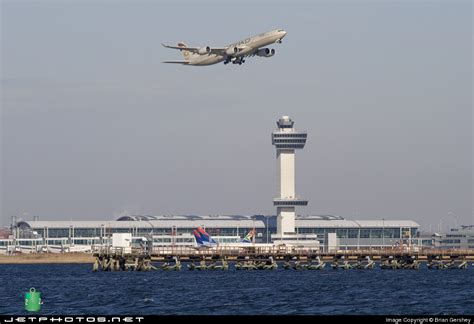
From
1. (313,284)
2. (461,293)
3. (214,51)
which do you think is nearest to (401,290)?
(461,293)

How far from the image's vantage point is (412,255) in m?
182

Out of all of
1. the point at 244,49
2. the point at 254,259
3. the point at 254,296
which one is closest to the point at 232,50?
the point at 244,49

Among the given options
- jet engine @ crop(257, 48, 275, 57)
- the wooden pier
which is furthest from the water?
the wooden pier

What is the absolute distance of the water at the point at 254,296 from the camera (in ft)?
277

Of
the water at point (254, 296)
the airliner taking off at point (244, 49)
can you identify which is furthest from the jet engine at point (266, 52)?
the water at point (254, 296)

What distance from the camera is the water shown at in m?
84.4

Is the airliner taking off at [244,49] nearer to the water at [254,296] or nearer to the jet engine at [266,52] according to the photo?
the jet engine at [266,52]

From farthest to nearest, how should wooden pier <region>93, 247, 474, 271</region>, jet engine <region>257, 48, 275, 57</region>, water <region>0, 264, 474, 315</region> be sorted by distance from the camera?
wooden pier <region>93, 247, 474, 271</region> → jet engine <region>257, 48, 275, 57</region> → water <region>0, 264, 474, 315</region>

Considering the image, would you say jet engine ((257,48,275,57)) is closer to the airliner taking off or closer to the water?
the airliner taking off

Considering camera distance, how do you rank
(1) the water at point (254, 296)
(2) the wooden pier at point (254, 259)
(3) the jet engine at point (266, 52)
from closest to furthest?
(1) the water at point (254, 296)
(3) the jet engine at point (266, 52)
(2) the wooden pier at point (254, 259)

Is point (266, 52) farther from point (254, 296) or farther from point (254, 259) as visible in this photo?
point (254, 259)

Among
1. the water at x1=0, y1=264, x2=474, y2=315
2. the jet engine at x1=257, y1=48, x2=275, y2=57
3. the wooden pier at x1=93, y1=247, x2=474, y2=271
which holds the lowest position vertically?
the water at x1=0, y1=264, x2=474, y2=315

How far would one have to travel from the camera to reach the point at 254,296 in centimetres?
10194

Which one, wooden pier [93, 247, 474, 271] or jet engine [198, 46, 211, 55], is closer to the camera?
jet engine [198, 46, 211, 55]
